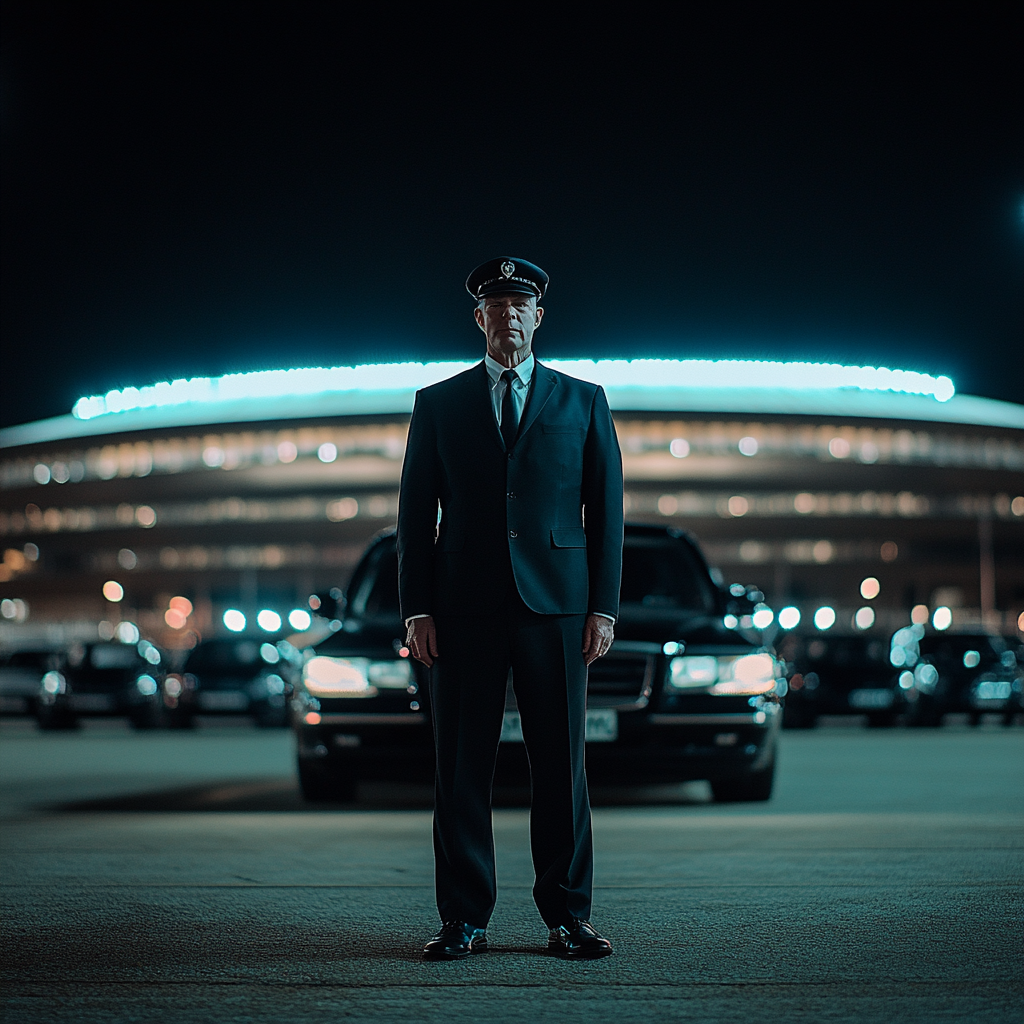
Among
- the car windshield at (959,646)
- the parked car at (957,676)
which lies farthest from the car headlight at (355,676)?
the car windshield at (959,646)

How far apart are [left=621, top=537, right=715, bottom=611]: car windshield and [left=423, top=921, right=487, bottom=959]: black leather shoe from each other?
17.8ft

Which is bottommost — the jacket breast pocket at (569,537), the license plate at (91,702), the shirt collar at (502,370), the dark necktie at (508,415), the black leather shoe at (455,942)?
the license plate at (91,702)

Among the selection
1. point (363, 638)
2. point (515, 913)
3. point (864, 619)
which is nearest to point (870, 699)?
point (363, 638)

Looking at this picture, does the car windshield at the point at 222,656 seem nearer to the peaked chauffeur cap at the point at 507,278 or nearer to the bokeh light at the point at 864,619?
the peaked chauffeur cap at the point at 507,278

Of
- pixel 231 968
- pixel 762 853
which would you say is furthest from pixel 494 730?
pixel 762 853

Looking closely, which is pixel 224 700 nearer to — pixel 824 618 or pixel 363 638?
pixel 363 638

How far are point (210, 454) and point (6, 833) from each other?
83.4 m

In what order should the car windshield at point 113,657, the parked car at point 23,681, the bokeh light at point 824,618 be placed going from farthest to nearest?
the bokeh light at point 824,618
the parked car at point 23,681
the car windshield at point 113,657

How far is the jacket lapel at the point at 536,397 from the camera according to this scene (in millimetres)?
4602

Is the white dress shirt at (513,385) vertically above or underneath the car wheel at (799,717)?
above

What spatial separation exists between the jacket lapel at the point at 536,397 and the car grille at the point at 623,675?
14.3 feet

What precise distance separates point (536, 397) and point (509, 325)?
0.77 ft

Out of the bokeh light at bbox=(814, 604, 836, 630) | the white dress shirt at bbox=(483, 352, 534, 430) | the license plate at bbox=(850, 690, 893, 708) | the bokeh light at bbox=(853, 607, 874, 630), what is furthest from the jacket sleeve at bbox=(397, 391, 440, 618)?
the bokeh light at bbox=(853, 607, 874, 630)

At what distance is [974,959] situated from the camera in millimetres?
4270
